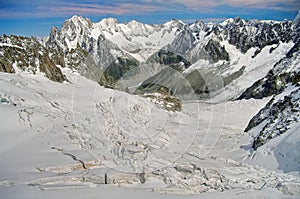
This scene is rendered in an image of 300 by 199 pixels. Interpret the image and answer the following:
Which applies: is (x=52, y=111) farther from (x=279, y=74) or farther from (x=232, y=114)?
(x=279, y=74)

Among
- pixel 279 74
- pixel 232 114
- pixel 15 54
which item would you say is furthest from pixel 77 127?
pixel 279 74

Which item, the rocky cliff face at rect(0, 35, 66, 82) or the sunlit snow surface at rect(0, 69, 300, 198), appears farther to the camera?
the rocky cliff face at rect(0, 35, 66, 82)

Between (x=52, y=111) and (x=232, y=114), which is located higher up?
(x=52, y=111)

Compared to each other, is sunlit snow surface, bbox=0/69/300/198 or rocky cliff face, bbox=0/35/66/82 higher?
rocky cliff face, bbox=0/35/66/82

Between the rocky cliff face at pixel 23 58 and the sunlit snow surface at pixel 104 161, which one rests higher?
the rocky cliff face at pixel 23 58

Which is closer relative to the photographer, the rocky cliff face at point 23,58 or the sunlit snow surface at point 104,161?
the sunlit snow surface at point 104,161

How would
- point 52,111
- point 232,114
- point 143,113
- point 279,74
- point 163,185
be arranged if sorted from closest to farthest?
1. point 163,185
2. point 52,111
3. point 143,113
4. point 232,114
5. point 279,74

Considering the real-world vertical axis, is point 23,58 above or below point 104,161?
above

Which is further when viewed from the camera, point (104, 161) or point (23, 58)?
point (23, 58)
